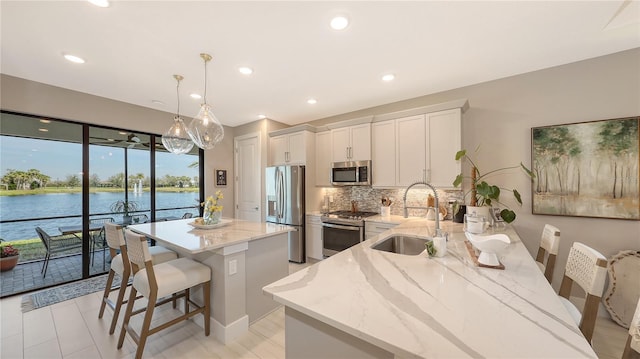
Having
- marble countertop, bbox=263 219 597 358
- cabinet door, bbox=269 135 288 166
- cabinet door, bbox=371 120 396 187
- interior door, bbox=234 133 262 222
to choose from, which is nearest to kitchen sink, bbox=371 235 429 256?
marble countertop, bbox=263 219 597 358

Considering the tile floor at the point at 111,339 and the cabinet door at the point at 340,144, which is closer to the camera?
the tile floor at the point at 111,339

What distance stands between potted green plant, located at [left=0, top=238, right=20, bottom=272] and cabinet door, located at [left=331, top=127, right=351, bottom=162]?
4876mm

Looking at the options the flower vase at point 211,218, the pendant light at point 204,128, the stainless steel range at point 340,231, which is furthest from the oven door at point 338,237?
the pendant light at point 204,128

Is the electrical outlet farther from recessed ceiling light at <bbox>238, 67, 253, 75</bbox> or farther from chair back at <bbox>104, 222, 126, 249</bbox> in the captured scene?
recessed ceiling light at <bbox>238, 67, 253, 75</bbox>

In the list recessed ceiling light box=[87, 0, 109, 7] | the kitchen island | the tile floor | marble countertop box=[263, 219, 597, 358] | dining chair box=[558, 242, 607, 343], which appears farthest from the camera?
the kitchen island

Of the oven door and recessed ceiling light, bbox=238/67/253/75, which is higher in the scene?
recessed ceiling light, bbox=238/67/253/75

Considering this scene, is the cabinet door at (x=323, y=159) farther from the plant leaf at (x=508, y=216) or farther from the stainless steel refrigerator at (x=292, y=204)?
the plant leaf at (x=508, y=216)

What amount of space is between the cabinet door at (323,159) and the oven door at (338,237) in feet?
2.76

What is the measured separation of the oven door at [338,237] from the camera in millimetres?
3357

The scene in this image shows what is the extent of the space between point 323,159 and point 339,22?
2532 millimetres

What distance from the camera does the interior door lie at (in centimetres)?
455

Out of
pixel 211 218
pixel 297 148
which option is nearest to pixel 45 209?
pixel 211 218

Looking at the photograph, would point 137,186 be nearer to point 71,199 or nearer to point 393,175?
point 71,199

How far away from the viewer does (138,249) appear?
6.09ft
